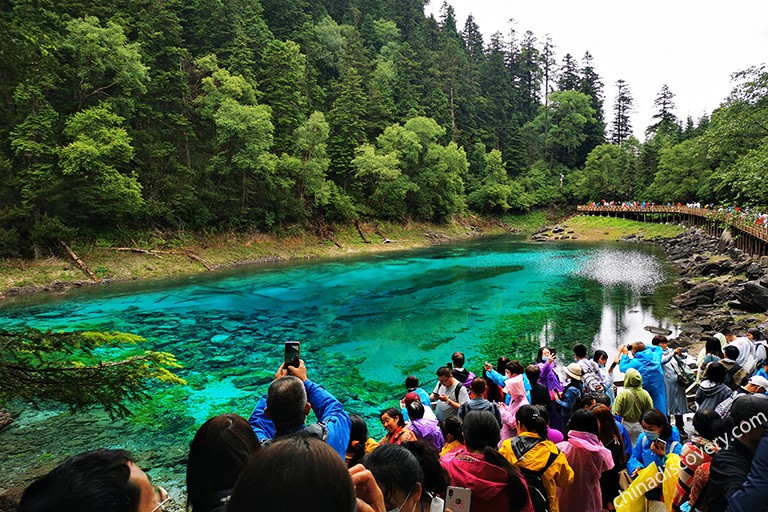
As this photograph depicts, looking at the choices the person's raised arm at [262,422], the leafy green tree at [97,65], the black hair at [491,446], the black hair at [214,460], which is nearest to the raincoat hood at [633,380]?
the black hair at [491,446]

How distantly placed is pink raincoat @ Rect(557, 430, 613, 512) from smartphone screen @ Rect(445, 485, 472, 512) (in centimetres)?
171

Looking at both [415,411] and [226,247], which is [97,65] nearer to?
[226,247]

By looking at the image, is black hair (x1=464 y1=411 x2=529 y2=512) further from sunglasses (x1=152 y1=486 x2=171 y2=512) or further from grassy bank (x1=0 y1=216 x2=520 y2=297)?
grassy bank (x1=0 y1=216 x2=520 y2=297)

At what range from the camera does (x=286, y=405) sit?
2381mm

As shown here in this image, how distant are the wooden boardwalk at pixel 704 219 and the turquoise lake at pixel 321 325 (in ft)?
13.5

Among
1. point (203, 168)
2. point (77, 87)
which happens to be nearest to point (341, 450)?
point (77, 87)

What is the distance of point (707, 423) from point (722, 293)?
49.5 feet

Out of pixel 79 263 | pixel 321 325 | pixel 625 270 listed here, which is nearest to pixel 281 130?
pixel 79 263

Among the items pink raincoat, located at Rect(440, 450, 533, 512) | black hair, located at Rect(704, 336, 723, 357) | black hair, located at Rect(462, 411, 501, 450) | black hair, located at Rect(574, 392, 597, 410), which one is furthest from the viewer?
black hair, located at Rect(704, 336, 723, 357)

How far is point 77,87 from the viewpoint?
22.7 metres

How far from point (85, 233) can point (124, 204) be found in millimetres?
2669

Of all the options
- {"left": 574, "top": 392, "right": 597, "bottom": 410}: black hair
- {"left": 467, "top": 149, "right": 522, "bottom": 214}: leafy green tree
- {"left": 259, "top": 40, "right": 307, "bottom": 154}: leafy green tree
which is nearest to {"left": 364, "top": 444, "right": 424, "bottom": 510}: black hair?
{"left": 574, "top": 392, "right": 597, "bottom": 410}: black hair

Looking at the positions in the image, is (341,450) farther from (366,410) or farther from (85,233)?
(85,233)

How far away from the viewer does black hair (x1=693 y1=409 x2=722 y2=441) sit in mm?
2898
